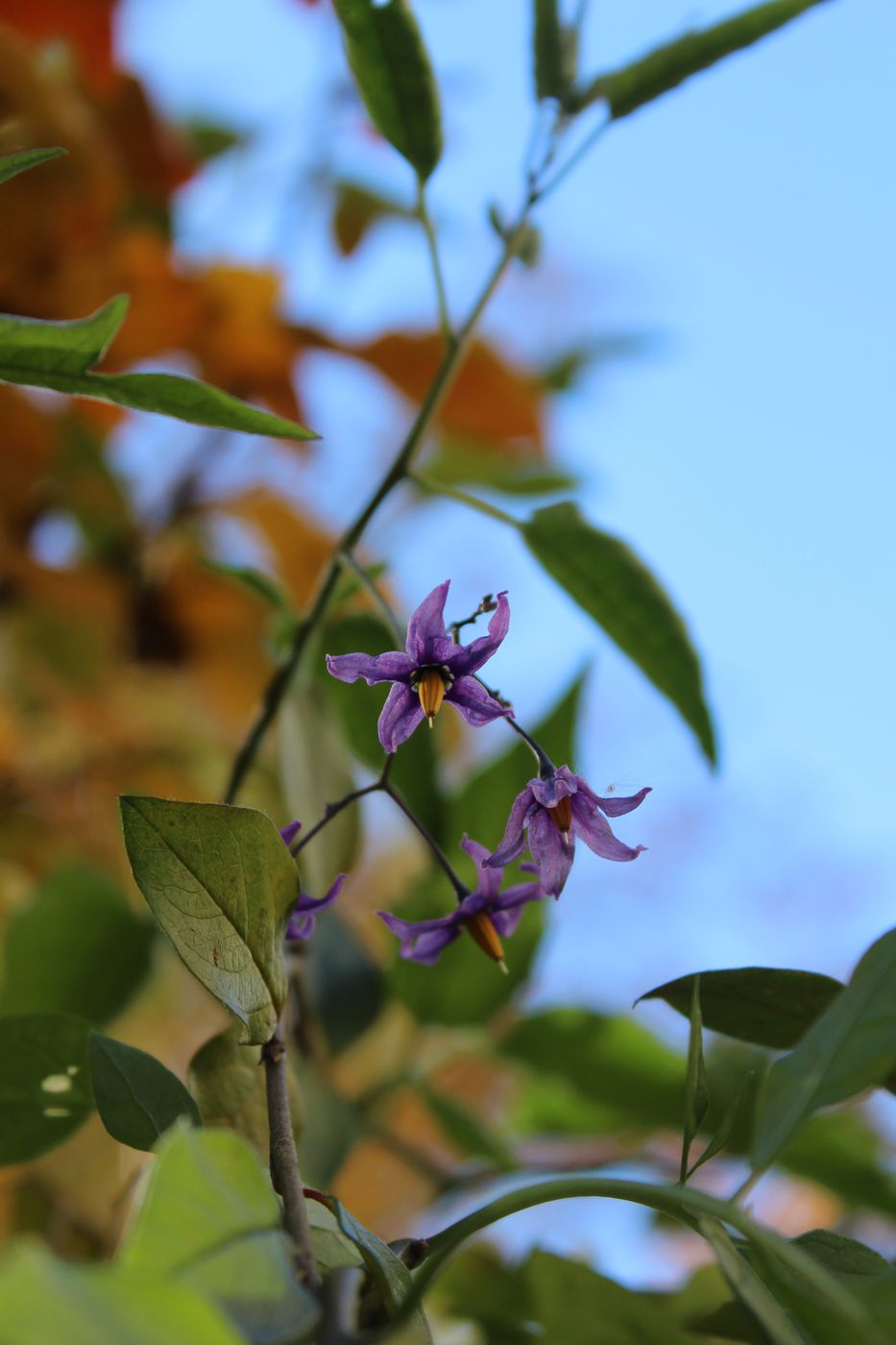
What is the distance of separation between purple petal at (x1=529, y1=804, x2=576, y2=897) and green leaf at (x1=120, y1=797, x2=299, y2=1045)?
48 mm

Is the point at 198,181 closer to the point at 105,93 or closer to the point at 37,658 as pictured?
the point at 105,93

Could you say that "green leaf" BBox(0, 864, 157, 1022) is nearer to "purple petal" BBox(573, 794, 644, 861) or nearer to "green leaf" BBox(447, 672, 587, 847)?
"green leaf" BBox(447, 672, 587, 847)

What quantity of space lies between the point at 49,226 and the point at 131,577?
187 mm

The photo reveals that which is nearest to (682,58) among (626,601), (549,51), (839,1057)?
(549,51)

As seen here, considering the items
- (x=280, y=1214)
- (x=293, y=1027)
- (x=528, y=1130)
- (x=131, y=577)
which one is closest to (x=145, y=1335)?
(x=280, y=1214)

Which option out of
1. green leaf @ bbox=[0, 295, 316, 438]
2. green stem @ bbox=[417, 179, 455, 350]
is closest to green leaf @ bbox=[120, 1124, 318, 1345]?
green leaf @ bbox=[0, 295, 316, 438]

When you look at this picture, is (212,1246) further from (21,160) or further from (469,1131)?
(469,1131)

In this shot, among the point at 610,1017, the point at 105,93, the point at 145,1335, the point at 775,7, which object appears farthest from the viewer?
the point at 105,93

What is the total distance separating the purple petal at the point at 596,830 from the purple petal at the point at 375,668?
0.04 m

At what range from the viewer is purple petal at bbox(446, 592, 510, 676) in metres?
0.22

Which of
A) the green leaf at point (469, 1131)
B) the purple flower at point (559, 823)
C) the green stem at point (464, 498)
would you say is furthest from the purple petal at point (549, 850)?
the green leaf at point (469, 1131)

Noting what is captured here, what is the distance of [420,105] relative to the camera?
286 millimetres

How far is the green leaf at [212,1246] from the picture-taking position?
14cm

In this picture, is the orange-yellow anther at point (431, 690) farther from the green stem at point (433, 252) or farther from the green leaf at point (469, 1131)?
the green leaf at point (469, 1131)
